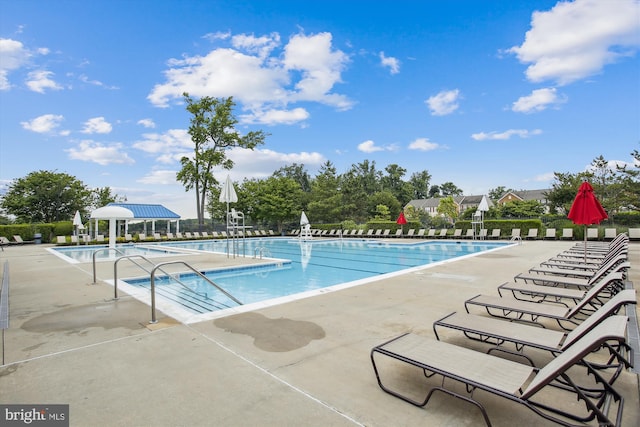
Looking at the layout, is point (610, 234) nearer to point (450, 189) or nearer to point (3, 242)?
point (3, 242)

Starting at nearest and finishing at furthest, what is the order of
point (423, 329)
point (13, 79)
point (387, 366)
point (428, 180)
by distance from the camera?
point (387, 366)
point (423, 329)
point (13, 79)
point (428, 180)

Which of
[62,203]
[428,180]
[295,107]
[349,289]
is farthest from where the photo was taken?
[428,180]

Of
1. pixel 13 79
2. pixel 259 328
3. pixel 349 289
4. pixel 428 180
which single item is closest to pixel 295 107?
pixel 13 79

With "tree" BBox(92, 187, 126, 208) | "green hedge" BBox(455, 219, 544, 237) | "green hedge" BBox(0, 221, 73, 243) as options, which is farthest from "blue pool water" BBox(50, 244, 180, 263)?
"tree" BBox(92, 187, 126, 208)

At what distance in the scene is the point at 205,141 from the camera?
3181cm

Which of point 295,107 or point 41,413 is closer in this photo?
point 41,413

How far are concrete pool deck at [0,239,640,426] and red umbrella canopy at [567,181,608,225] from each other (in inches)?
179

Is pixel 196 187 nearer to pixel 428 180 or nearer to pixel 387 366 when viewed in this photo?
pixel 387 366

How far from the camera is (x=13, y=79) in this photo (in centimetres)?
1641

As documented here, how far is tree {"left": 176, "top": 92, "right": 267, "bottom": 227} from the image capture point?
31.1 m

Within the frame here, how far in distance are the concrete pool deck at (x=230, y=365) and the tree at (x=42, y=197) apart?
3554cm

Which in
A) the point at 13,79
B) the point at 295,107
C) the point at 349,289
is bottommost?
the point at 349,289

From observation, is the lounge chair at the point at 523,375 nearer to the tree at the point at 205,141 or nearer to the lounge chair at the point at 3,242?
the lounge chair at the point at 3,242

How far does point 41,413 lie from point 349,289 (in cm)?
468
